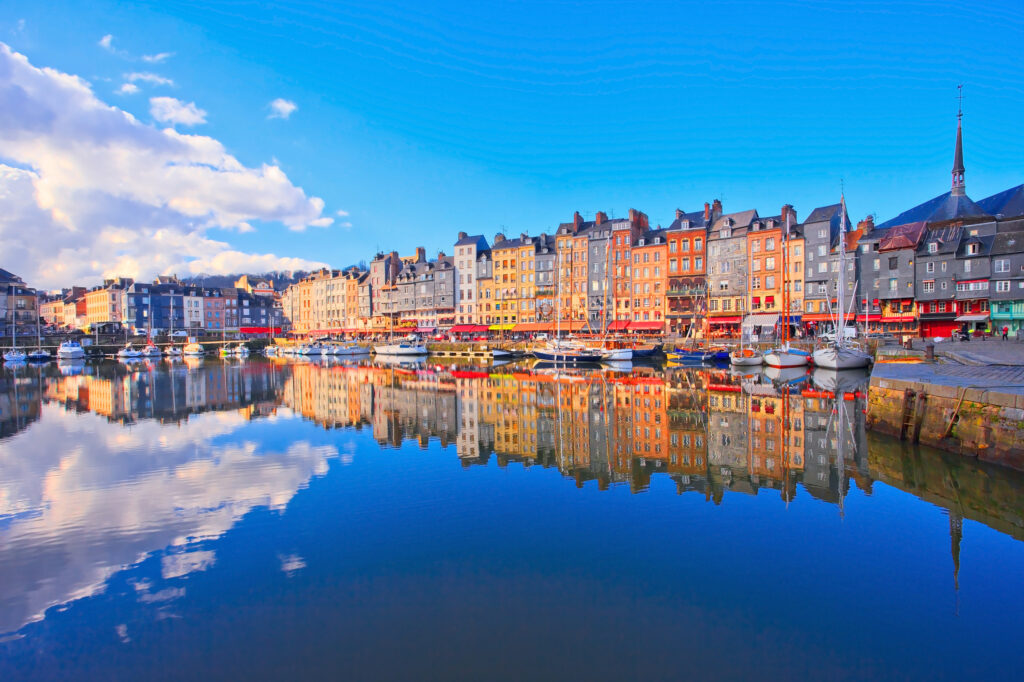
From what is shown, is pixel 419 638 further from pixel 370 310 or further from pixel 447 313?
pixel 370 310

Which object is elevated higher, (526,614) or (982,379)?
(982,379)

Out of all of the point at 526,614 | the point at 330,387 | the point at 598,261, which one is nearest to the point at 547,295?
the point at 598,261

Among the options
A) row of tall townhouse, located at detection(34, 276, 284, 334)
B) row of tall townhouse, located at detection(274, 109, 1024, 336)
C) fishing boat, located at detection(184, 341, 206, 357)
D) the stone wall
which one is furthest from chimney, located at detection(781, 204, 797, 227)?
row of tall townhouse, located at detection(34, 276, 284, 334)

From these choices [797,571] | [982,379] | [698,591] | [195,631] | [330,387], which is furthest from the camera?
[330,387]

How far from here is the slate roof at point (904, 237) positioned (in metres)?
50.6

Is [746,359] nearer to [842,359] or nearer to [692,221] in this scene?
[842,359]

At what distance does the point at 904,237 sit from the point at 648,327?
24.7m

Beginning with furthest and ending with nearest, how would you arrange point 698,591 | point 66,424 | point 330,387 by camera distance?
point 330,387, point 66,424, point 698,591

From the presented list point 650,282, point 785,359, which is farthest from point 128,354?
point 785,359

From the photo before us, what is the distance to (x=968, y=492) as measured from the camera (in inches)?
439

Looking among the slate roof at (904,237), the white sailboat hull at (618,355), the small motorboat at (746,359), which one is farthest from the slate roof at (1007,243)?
the white sailboat hull at (618,355)

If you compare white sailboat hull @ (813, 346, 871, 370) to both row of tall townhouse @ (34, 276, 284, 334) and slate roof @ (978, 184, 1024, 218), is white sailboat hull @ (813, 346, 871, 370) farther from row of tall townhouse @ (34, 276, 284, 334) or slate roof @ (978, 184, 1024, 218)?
row of tall townhouse @ (34, 276, 284, 334)

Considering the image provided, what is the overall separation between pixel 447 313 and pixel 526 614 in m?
78.6

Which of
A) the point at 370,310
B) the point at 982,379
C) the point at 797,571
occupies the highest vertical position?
the point at 370,310
